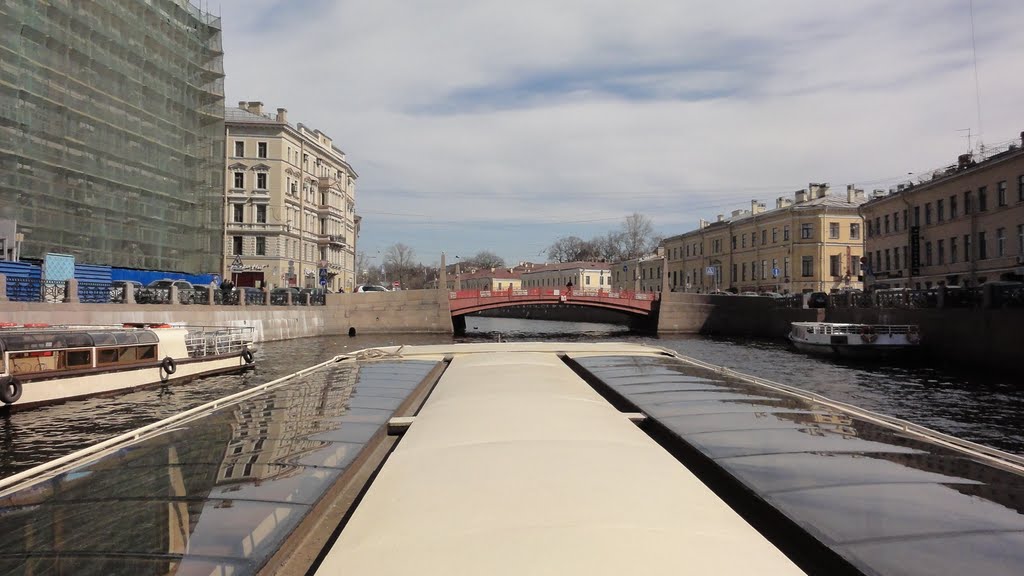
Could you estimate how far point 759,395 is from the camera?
223 inches

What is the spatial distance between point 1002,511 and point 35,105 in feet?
116

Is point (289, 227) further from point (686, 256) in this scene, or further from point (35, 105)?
point (686, 256)

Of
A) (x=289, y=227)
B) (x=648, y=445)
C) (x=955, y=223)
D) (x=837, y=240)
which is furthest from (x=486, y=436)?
(x=837, y=240)

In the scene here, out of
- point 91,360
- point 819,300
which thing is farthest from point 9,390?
point 819,300

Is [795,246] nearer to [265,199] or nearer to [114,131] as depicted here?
[265,199]

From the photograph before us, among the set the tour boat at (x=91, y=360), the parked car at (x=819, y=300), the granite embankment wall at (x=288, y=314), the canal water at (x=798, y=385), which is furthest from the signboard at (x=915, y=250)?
the tour boat at (x=91, y=360)

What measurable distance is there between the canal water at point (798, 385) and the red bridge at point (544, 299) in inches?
781

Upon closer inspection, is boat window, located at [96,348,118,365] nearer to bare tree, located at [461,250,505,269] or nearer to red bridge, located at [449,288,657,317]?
red bridge, located at [449,288,657,317]

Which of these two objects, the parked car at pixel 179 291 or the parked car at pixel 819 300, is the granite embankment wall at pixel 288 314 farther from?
the parked car at pixel 819 300

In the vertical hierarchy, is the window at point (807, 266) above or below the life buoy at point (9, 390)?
above

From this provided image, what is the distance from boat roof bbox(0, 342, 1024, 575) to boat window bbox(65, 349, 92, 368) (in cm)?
1336

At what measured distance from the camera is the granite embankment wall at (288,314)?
22589mm

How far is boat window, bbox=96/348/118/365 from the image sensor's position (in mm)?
16578

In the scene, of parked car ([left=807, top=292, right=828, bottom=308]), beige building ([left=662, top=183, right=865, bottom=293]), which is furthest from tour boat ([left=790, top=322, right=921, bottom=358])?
beige building ([left=662, top=183, right=865, bottom=293])
